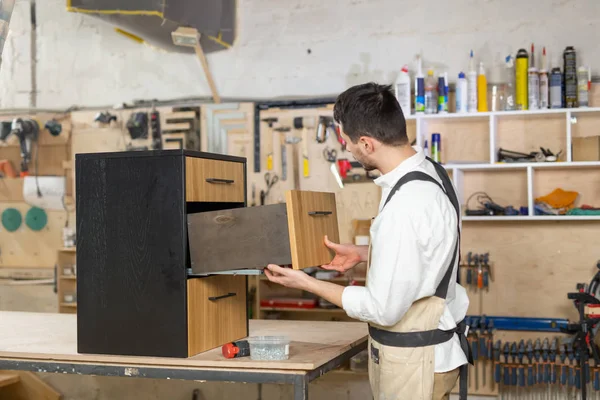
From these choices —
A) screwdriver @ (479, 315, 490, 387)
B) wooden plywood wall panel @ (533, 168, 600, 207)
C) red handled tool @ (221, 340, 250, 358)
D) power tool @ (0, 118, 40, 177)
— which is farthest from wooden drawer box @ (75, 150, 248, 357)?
power tool @ (0, 118, 40, 177)

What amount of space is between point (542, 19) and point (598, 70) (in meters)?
0.51

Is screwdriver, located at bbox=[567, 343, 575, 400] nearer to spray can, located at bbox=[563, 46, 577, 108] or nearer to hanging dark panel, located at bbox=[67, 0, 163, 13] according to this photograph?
spray can, located at bbox=[563, 46, 577, 108]

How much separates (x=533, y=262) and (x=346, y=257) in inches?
104

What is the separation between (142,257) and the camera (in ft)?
8.05

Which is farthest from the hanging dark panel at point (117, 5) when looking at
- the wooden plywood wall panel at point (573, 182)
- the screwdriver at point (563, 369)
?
the screwdriver at point (563, 369)

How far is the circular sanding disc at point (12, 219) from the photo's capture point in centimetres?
614

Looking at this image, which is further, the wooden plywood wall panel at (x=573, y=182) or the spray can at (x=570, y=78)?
the wooden plywood wall panel at (x=573, y=182)

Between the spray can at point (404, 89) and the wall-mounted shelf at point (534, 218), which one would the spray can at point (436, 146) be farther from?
the wall-mounted shelf at point (534, 218)

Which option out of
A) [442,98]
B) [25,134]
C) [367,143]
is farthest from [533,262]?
[25,134]

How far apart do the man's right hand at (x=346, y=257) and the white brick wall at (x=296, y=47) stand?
2.76 meters

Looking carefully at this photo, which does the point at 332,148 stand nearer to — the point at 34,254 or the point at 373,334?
the point at 34,254

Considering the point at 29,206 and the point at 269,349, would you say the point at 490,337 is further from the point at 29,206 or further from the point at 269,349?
the point at 29,206

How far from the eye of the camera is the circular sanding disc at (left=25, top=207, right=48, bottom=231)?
6.10 m

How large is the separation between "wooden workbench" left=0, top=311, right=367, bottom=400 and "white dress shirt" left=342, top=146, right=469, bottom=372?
1.00 ft
